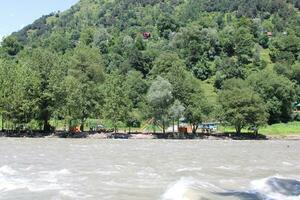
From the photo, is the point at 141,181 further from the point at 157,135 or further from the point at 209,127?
the point at 209,127

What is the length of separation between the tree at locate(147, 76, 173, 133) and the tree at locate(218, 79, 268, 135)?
12.1 m

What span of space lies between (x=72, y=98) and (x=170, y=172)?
7238cm

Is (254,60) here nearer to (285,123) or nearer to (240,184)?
(285,123)

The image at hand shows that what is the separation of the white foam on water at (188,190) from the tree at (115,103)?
79.5 m

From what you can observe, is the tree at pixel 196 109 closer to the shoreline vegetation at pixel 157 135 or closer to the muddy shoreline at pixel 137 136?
the shoreline vegetation at pixel 157 135

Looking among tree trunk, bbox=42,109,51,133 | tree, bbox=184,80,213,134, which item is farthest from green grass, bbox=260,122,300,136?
tree trunk, bbox=42,109,51,133

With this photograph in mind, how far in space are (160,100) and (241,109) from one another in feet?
55.4

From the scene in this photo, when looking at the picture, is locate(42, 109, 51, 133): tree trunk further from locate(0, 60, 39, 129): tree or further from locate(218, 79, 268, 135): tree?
locate(218, 79, 268, 135): tree

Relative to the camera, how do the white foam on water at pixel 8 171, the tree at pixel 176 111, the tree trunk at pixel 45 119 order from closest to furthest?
the white foam on water at pixel 8 171
the tree trunk at pixel 45 119
the tree at pixel 176 111

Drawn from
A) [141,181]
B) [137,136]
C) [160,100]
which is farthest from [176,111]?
[141,181]

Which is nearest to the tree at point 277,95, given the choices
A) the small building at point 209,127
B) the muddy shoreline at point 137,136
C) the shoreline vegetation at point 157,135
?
the shoreline vegetation at point 157,135

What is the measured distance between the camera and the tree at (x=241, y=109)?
116 m

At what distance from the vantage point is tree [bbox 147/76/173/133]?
4513 inches

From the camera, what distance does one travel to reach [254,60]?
185 meters
